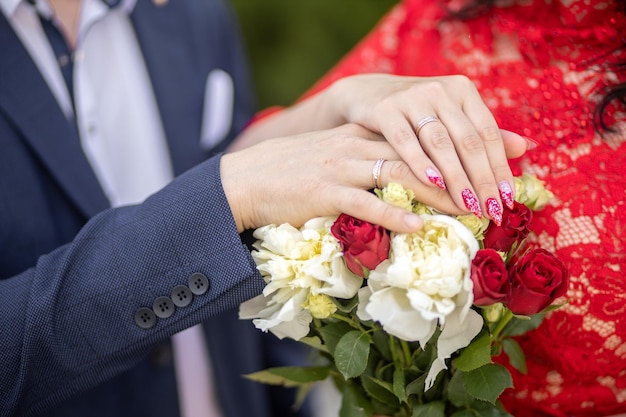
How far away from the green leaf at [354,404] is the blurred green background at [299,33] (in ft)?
8.69

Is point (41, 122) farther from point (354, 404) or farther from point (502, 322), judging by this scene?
point (502, 322)

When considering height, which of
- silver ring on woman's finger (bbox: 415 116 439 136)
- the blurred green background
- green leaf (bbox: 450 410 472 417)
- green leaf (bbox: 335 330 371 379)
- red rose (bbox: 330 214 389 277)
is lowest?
the blurred green background

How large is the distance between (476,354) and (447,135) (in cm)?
39

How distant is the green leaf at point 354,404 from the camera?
1.18m

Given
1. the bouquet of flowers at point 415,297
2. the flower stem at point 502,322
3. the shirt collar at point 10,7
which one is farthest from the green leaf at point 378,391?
the shirt collar at point 10,7

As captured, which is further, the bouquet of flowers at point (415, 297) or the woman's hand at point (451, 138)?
the woman's hand at point (451, 138)

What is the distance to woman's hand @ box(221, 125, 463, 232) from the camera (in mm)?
1051

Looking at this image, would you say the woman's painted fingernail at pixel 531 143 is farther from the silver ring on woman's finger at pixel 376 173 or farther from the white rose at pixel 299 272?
the white rose at pixel 299 272

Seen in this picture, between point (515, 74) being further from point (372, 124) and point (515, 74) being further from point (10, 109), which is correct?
point (10, 109)

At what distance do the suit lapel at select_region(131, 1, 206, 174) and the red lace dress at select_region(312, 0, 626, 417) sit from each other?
2.48 ft

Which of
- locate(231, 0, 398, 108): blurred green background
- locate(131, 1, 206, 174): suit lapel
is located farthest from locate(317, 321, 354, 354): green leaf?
locate(231, 0, 398, 108): blurred green background

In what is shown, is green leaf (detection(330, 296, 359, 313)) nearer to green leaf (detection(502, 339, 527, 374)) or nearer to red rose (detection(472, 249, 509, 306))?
red rose (detection(472, 249, 509, 306))

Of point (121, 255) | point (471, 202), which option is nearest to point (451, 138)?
point (471, 202)

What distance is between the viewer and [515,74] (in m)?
1.37
